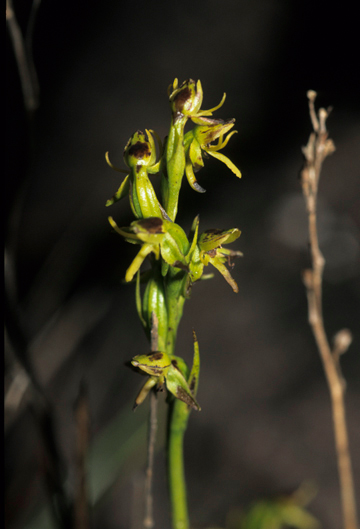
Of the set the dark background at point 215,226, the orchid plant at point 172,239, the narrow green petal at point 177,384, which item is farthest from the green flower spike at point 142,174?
the dark background at point 215,226

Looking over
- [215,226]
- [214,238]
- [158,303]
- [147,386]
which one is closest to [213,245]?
[214,238]

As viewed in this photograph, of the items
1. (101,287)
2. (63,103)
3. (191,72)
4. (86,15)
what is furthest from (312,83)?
(101,287)

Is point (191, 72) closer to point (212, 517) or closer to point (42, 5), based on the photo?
point (42, 5)

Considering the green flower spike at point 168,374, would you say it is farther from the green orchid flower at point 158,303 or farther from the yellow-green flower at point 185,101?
the yellow-green flower at point 185,101

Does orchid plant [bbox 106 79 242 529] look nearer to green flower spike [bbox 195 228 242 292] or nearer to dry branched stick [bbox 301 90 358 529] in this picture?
green flower spike [bbox 195 228 242 292]

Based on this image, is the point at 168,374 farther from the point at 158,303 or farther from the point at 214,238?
the point at 214,238

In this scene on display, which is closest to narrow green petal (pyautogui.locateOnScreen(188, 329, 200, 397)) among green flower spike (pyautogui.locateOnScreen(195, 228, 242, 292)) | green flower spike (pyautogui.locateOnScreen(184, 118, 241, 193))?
green flower spike (pyautogui.locateOnScreen(195, 228, 242, 292))
